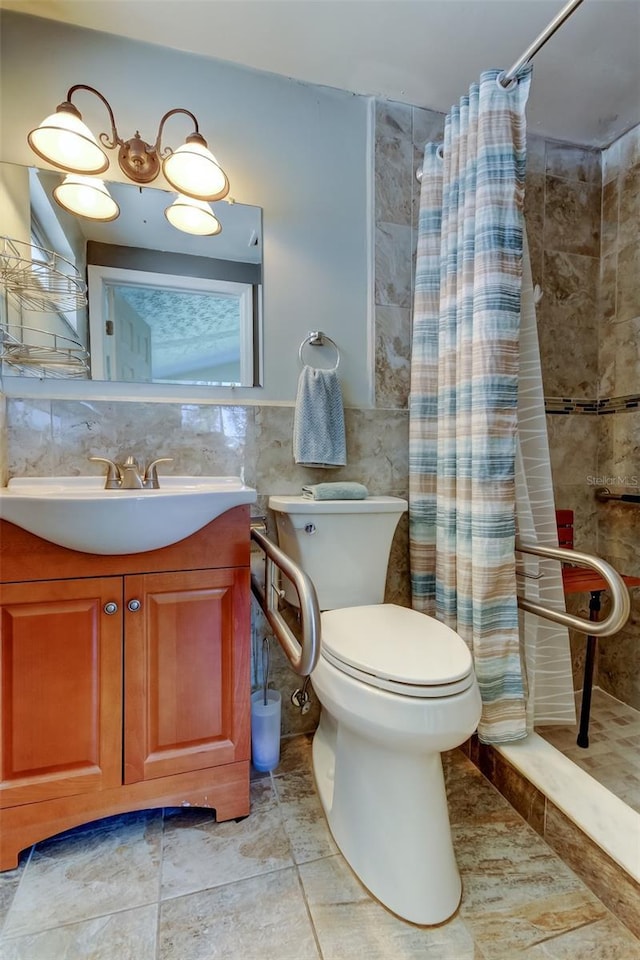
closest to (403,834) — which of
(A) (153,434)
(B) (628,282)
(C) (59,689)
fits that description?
(C) (59,689)

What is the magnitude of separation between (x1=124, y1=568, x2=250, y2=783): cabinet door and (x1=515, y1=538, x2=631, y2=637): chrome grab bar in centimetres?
83

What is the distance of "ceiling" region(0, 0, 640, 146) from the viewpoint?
1.31m

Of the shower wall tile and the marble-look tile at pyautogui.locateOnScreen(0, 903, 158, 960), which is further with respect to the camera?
the shower wall tile

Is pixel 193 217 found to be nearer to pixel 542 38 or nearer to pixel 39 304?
pixel 39 304

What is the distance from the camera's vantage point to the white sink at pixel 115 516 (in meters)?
0.93

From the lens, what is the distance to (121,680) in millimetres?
1079

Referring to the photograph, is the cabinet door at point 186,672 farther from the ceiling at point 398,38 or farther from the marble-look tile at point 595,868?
the ceiling at point 398,38

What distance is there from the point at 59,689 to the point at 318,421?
3.39 ft

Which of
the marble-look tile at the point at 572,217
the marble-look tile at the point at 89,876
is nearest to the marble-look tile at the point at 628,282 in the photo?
the marble-look tile at the point at 572,217

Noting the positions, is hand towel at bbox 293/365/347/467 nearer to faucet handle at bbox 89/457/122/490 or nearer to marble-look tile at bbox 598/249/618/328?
faucet handle at bbox 89/457/122/490

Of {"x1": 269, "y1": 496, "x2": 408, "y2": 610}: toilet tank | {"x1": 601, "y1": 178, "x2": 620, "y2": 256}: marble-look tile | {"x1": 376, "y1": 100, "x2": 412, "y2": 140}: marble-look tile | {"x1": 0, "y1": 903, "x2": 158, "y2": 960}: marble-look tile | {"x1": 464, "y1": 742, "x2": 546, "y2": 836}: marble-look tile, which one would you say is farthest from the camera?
{"x1": 601, "y1": 178, "x2": 620, "y2": 256}: marble-look tile

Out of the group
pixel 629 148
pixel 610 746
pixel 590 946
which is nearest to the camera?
pixel 590 946

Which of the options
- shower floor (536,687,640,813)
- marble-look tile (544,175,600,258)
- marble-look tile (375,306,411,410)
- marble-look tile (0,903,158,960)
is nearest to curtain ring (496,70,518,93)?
marble-look tile (375,306,411,410)

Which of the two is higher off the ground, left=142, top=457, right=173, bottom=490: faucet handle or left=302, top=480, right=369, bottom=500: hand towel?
left=142, top=457, right=173, bottom=490: faucet handle
